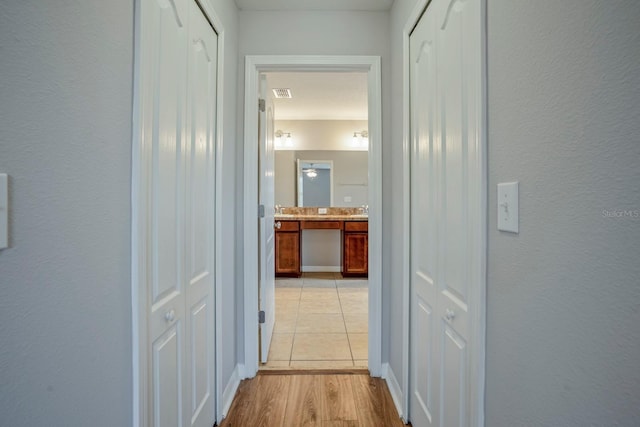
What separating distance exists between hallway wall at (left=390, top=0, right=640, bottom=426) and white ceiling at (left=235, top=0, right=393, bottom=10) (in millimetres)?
1395

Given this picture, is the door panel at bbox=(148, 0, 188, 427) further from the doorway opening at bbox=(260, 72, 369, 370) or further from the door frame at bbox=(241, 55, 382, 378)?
the doorway opening at bbox=(260, 72, 369, 370)

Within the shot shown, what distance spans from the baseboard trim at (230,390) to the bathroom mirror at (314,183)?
354 centimetres

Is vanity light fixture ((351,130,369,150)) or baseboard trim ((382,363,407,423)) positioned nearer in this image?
baseboard trim ((382,363,407,423))

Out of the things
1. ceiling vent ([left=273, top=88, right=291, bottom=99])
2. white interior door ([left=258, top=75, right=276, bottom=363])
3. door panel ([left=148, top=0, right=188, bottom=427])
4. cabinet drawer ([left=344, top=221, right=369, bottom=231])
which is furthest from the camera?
cabinet drawer ([left=344, top=221, right=369, bottom=231])

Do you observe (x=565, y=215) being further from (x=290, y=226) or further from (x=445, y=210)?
(x=290, y=226)

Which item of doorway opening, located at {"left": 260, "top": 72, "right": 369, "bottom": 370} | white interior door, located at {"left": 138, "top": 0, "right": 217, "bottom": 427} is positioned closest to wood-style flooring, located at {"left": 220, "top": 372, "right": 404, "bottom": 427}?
white interior door, located at {"left": 138, "top": 0, "right": 217, "bottom": 427}

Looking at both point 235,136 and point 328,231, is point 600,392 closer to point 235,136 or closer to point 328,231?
point 235,136

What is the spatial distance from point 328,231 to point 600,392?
4.85 m

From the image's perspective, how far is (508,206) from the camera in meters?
0.84

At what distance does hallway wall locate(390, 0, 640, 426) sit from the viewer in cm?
52

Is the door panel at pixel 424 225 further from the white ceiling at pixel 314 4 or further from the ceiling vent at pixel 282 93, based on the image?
the ceiling vent at pixel 282 93

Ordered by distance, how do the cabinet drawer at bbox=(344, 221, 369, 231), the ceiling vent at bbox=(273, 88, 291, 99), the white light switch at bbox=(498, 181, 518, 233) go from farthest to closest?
the cabinet drawer at bbox=(344, 221, 369, 231) < the ceiling vent at bbox=(273, 88, 291, 99) < the white light switch at bbox=(498, 181, 518, 233)

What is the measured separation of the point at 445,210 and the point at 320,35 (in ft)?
4.99

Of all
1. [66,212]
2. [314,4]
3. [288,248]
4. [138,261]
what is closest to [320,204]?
[288,248]
